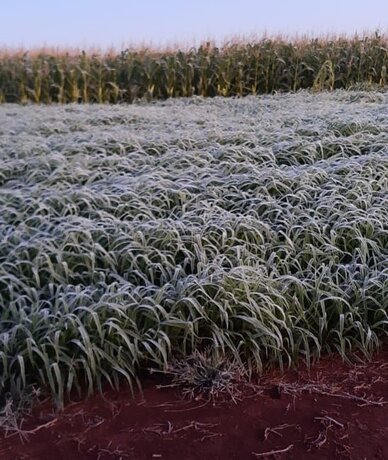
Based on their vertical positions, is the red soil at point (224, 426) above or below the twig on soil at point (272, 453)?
above

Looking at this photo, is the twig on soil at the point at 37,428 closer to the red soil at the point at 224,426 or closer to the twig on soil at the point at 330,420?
the red soil at the point at 224,426

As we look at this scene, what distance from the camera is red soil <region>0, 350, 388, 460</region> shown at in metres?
1.92

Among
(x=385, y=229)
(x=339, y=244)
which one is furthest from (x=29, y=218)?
(x=385, y=229)

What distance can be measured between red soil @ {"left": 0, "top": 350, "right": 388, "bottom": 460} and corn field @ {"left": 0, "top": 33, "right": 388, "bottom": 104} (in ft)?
30.1

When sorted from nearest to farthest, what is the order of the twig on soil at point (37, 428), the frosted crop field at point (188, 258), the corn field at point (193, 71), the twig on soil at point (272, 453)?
the twig on soil at point (272, 453) → the twig on soil at point (37, 428) → the frosted crop field at point (188, 258) → the corn field at point (193, 71)

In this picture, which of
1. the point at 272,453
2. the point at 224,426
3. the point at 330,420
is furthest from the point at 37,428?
the point at 330,420

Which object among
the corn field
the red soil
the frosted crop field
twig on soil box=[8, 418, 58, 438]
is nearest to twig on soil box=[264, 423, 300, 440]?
the red soil

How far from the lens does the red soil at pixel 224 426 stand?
1.92 meters

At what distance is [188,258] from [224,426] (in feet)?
3.07

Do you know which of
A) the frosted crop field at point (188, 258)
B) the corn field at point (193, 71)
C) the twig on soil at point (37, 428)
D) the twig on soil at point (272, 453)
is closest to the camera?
the twig on soil at point (272, 453)

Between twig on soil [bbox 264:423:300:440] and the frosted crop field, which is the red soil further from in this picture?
the frosted crop field

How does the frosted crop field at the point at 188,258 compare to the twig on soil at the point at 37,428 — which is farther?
the frosted crop field at the point at 188,258

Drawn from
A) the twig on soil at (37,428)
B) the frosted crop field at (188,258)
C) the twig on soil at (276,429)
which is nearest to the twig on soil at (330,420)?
the twig on soil at (276,429)

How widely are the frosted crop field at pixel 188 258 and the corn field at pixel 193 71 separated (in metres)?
6.52
